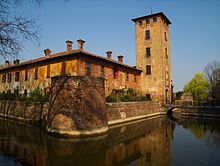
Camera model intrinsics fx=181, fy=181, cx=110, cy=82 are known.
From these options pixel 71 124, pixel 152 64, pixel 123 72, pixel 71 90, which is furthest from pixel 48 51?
pixel 152 64

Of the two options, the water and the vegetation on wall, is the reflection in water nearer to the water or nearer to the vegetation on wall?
the water

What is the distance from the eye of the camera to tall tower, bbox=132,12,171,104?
1149 inches

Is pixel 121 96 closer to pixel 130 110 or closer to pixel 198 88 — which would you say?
pixel 130 110

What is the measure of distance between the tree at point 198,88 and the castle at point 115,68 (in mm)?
14285

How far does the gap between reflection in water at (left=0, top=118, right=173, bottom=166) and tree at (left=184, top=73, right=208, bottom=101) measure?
108 ft

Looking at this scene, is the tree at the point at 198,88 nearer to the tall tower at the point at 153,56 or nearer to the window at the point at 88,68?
the tall tower at the point at 153,56

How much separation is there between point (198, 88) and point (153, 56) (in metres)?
18.8

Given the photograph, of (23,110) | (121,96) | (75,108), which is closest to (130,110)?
(121,96)

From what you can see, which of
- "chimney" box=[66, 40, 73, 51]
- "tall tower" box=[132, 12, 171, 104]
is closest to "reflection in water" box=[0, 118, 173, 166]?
"chimney" box=[66, 40, 73, 51]

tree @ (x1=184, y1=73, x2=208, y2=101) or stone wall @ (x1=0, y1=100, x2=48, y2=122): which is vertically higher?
tree @ (x1=184, y1=73, x2=208, y2=101)

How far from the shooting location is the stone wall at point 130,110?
17.5 meters

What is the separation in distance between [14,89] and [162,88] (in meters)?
22.2

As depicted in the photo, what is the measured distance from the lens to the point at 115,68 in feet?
77.9

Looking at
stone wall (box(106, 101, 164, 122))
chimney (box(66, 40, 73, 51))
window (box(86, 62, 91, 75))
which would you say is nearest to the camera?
stone wall (box(106, 101, 164, 122))
